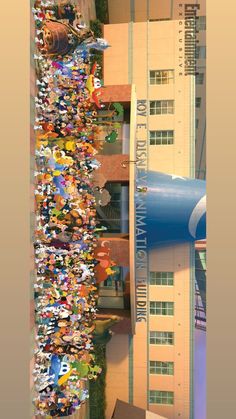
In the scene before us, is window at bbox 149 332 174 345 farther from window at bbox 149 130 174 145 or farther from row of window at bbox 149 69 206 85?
row of window at bbox 149 69 206 85

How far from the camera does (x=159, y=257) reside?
1745 centimetres

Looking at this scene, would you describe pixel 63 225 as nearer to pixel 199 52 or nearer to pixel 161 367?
pixel 161 367

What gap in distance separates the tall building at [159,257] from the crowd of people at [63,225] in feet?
9.40

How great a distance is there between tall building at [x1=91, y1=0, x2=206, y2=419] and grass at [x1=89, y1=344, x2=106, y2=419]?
0.51 m

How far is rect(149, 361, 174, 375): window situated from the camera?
17328mm

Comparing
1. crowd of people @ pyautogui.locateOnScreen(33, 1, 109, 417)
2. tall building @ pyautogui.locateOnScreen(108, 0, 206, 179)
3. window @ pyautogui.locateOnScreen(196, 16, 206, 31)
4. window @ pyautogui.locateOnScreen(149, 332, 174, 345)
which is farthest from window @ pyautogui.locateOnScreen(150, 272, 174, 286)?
window @ pyautogui.locateOnScreen(196, 16, 206, 31)

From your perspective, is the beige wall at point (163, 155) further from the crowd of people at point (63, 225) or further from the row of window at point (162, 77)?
the crowd of people at point (63, 225)

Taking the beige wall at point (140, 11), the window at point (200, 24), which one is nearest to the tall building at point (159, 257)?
the window at point (200, 24)

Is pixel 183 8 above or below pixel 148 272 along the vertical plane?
above

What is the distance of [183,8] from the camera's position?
58.6 feet
